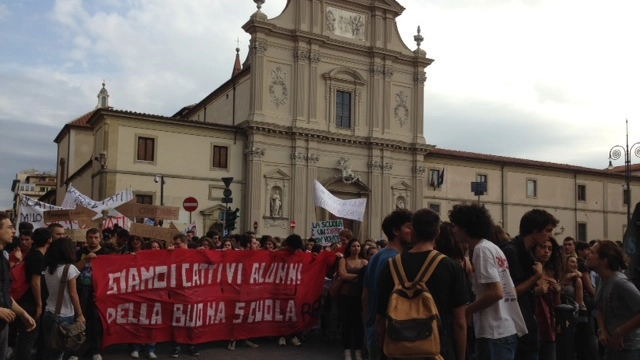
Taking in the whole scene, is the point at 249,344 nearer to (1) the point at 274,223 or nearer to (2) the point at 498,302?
(2) the point at 498,302

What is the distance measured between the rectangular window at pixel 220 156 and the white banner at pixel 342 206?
10.1 metres

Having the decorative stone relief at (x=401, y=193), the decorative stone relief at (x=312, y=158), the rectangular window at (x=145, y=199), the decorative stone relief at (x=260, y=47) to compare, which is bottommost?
the rectangular window at (x=145, y=199)

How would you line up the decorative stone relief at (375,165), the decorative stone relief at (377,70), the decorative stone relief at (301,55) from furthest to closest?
the decorative stone relief at (377,70) < the decorative stone relief at (375,165) < the decorative stone relief at (301,55)

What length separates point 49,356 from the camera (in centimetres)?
798

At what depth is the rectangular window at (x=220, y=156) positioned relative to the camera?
125 feet

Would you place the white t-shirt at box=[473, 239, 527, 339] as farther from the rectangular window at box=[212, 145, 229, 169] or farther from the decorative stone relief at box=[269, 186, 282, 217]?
the rectangular window at box=[212, 145, 229, 169]

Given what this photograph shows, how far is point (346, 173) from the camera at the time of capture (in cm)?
4034

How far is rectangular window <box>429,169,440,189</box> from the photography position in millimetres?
45406

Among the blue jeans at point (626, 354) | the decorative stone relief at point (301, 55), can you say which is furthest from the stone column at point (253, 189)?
the blue jeans at point (626, 354)

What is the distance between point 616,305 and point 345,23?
1467 inches

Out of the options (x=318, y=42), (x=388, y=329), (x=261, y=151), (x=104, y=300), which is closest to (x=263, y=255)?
(x=104, y=300)

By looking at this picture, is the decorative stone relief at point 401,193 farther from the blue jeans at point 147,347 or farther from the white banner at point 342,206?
the blue jeans at point 147,347

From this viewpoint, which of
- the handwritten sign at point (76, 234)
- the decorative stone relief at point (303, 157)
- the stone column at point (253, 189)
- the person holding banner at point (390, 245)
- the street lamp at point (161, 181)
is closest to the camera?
the person holding banner at point (390, 245)

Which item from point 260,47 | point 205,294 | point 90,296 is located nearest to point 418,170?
point 260,47
